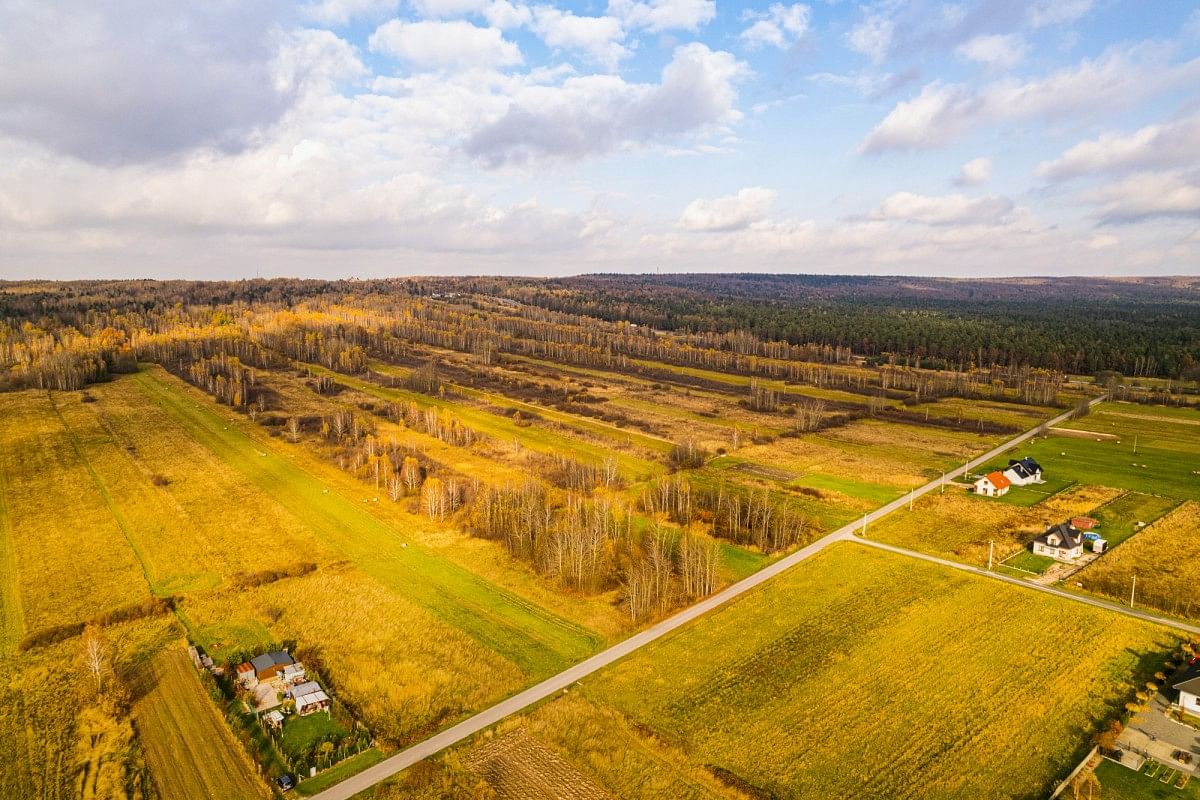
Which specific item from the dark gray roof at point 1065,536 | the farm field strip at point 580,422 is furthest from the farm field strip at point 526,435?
the dark gray roof at point 1065,536

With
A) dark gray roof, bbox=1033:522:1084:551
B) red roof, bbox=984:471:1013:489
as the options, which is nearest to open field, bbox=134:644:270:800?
dark gray roof, bbox=1033:522:1084:551

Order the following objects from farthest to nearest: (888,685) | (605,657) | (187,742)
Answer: (605,657)
(888,685)
(187,742)

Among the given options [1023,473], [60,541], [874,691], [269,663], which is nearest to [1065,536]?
[1023,473]

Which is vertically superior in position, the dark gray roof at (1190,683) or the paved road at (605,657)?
the dark gray roof at (1190,683)

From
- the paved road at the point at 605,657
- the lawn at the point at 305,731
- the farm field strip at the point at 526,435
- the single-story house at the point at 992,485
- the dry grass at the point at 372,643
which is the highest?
the single-story house at the point at 992,485

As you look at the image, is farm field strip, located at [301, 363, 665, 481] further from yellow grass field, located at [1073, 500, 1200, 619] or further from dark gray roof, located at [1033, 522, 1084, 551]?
yellow grass field, located at [1073, 500, 1200, 619]

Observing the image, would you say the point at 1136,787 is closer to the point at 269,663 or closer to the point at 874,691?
the point at 874,691

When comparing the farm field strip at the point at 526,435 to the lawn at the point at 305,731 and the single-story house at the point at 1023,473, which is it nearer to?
the single-story house at the point at 1023,473
